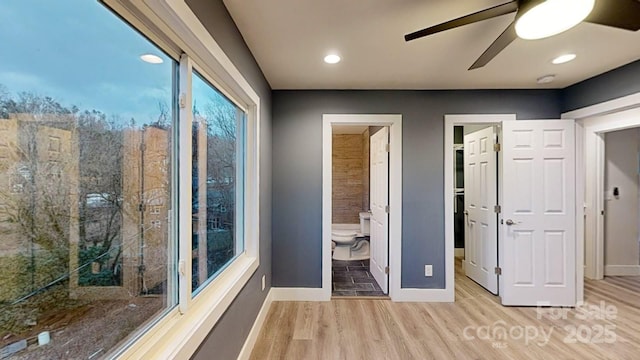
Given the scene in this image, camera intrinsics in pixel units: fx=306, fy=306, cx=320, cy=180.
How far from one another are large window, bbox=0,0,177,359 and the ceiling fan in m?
1.45

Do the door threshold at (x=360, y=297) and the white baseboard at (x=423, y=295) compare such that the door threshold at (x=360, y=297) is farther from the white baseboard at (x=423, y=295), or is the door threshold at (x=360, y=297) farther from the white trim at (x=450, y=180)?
the white trim at (x=450, y=180)

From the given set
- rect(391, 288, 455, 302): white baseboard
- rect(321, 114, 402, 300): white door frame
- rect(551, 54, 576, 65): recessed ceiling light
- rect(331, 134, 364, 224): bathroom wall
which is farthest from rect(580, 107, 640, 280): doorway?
rect(331, 134, 364, 224): bathroom wall

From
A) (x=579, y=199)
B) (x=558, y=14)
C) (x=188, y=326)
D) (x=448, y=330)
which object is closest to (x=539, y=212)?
(x=579, y=199)

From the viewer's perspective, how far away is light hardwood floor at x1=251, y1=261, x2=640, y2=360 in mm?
2398

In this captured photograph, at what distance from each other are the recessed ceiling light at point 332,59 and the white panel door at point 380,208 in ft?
4.13

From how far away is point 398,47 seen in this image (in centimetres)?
238

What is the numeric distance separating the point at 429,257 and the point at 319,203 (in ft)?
4.54

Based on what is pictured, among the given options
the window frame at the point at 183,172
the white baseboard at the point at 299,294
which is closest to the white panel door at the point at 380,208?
the white baseboard at the point at 299,294

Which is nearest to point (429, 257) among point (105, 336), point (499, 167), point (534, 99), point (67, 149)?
point (499, 167)

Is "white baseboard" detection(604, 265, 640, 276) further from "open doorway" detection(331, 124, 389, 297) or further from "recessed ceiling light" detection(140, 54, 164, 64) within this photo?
"recessed ceiling light" detection(140, 54, 164, 64)

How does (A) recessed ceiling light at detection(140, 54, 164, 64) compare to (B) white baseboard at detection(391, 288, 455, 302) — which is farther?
(B) white baseboard at detection(391, 288, 455, 302)

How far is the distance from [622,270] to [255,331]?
515cm

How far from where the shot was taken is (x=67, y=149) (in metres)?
0.84

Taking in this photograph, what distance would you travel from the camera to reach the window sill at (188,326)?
1.16 m
